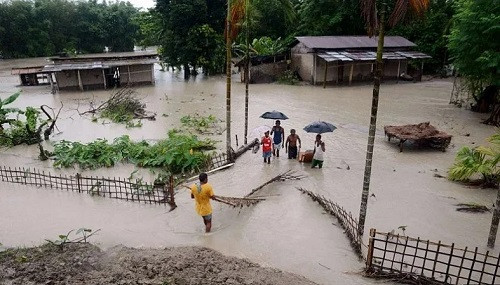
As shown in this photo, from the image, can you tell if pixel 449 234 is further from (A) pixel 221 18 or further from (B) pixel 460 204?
(A) pixel 221 18

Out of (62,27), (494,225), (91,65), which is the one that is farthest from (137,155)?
(62,27)

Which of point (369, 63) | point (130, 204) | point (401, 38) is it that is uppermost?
point (401, 38)

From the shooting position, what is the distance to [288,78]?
2939cm

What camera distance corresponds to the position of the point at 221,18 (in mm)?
31953

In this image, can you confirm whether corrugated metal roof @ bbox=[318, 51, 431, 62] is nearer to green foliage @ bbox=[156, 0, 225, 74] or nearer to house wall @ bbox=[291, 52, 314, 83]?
house wall @ bbox=[291, 52, 314, 83]

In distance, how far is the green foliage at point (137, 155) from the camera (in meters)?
11.4

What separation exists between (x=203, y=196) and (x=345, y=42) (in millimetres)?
25128

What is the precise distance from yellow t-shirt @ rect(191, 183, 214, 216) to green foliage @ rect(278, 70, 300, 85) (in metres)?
22.4

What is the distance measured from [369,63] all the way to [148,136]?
800 inches

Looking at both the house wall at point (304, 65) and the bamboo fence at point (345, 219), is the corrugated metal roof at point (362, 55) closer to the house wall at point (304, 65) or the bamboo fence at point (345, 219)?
the house wall at point (304, 65)

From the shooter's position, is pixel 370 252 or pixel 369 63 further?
pixel 369 63

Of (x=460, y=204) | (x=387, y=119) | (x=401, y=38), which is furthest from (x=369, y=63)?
(x=460, y=204)

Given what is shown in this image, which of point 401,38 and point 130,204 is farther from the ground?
point 401,38

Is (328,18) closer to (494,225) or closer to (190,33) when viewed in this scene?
(190,33)
